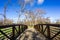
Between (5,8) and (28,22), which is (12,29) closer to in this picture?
(5,8)

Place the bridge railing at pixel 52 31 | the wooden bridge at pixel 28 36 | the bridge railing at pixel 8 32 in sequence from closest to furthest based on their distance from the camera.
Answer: the bridge railing at pixel 8 32 → the wooden bridge at pixel 28 36 → the bridge railing at pixel 52 31

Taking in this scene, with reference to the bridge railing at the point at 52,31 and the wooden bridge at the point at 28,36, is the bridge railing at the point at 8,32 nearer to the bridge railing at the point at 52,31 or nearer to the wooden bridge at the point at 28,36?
the wooden bridge at the point at 28,36

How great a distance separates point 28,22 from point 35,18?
305 centimetres

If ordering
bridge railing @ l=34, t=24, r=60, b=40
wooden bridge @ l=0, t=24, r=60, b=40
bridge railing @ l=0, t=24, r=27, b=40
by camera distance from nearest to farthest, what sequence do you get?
bridge railing @ l=0, t=24, r=27, b=40 < wooden bridge @ l=0, t=24, r=60, b=40 < bridge railing @ l=34, t=24, r=60, b=40

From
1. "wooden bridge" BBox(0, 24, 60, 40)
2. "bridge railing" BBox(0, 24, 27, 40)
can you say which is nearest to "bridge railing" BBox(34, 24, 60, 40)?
"wooden bridge" BBox(0, 24, 60, 40)

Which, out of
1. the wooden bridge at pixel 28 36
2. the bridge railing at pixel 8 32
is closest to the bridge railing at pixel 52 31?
the wooden bridge at pixel 28 36

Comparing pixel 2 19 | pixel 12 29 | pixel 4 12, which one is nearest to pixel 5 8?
pixel 4 12

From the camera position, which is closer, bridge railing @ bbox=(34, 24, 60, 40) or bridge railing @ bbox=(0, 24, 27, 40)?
bridge railing @ bbox=(0, 24, 27, 40)

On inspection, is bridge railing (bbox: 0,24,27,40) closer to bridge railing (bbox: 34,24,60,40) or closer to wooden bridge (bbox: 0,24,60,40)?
wooden bridge (bbox: 0,24,60,40)

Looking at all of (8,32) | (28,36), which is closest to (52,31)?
(28,36)

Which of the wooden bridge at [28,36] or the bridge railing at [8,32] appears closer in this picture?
the bridge railing at [8,32]

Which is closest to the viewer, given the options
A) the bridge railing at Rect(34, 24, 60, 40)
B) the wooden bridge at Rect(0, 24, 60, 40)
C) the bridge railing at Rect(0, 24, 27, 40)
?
the bridge railing at Rect(0, 24, 27, 40)

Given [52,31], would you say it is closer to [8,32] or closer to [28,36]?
[28,36]

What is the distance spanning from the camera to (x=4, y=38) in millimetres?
4211
